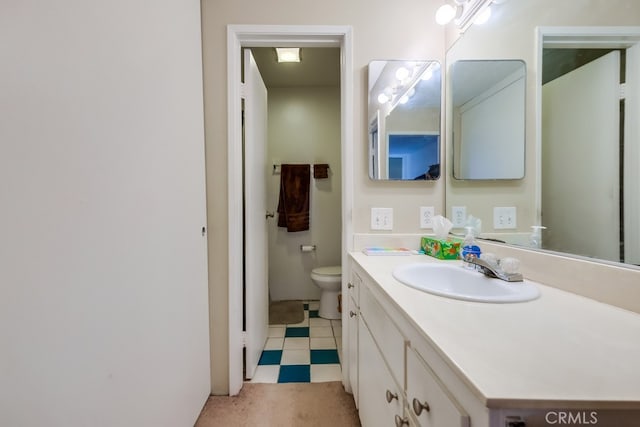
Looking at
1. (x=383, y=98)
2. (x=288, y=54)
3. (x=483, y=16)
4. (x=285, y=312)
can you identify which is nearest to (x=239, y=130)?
(x=383, y=98)

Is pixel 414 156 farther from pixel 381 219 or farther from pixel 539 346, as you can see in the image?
pixel 539 346

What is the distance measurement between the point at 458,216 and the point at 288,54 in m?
1.76

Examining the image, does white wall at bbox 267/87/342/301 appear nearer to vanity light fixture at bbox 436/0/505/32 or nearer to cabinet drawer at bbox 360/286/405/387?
vanity light fixture at bbox 436/0/505/32

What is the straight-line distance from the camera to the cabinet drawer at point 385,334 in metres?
Answer: 0.61

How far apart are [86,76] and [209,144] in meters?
0.71

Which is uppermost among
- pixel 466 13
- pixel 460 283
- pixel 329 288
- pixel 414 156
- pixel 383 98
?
pixel 466 13

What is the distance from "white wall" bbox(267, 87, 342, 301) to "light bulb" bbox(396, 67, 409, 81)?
1250mm

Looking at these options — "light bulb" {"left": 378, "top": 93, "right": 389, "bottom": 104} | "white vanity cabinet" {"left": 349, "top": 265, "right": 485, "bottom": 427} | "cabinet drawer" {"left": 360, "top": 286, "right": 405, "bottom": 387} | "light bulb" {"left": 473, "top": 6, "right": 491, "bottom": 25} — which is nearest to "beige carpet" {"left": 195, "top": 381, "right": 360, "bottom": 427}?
"white vanity cabinet" {"left": 349, "top": 265, "right": 485, "bottom": 427}

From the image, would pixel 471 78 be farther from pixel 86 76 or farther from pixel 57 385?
pixel 57 385

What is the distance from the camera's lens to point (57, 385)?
0.52m

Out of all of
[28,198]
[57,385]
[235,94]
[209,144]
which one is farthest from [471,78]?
[57,385]

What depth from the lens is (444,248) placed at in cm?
111

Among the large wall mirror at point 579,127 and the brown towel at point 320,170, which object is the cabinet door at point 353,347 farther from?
the brown towel at point 320,170

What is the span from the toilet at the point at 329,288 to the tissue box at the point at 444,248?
3.33 ft
